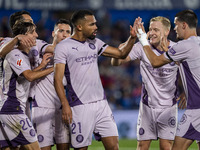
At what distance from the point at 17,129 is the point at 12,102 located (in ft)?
1.28

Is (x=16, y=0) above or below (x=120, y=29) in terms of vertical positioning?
above

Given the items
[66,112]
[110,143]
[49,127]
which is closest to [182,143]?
[110,143]

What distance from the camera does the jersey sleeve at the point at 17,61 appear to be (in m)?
5.91

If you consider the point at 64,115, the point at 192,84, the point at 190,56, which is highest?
the point at 190,56

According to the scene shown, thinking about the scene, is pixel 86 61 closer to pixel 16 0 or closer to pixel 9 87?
pixel 9 87

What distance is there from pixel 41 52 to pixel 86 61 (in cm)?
118

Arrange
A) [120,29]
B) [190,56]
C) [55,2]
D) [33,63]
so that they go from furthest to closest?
[120,29] < [55,2] < [33,63] < [190,56]

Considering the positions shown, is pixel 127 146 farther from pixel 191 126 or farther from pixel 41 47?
pixel 191 126

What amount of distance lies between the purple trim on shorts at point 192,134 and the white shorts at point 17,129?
6.92ft

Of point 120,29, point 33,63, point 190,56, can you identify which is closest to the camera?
point 190,56

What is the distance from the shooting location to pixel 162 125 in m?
6.94

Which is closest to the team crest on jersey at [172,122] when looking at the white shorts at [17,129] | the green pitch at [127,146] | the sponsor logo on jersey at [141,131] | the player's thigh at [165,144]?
the player's thigh at [165,144]

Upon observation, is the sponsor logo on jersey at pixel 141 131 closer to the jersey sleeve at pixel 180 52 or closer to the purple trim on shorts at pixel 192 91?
the purple trim on shorts at pixel 192 91

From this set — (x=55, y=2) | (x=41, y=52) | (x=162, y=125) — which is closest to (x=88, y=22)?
(x=41, y=52)
